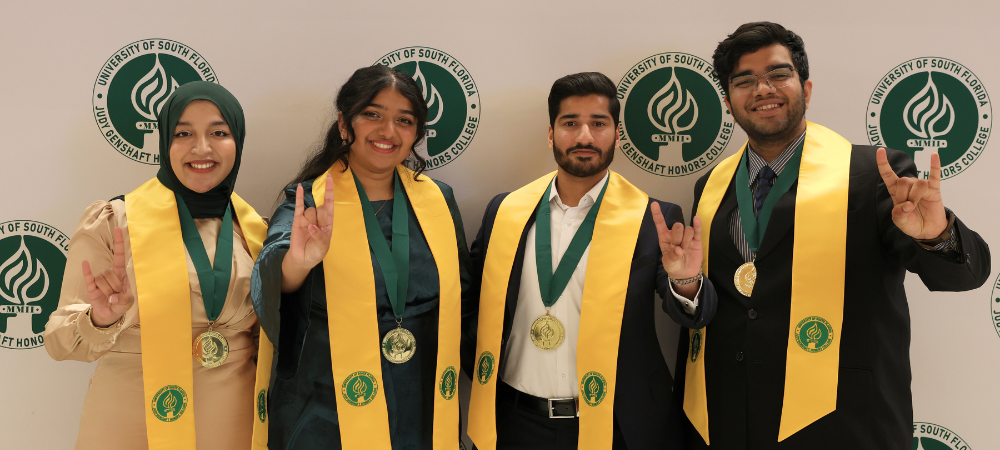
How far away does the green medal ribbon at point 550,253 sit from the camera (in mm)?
2367

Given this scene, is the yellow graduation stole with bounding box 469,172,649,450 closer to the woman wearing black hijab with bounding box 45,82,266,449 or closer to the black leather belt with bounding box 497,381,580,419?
the black leather belt with bounding box 497,381,580,419

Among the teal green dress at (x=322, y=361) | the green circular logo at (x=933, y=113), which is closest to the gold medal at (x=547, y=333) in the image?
the teal green dress at (x=322, y=361)

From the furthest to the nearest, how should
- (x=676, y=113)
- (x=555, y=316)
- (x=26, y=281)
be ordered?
(x=676, y=113) < (x=26, y=281) < (x=555, y=316)

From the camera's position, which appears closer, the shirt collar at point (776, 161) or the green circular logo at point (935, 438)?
the shirt collar at point (776, 161)

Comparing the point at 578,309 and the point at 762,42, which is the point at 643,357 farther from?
the point at 762,42

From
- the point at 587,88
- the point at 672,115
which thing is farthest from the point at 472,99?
the point at 672,115

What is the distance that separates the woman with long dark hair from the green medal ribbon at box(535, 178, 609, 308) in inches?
14.2

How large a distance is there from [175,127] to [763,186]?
2312 millimetres

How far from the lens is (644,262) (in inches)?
93.7

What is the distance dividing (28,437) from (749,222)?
3595 mm

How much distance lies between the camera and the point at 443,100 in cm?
306

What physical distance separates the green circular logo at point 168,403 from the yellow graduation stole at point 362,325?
58 centimetres

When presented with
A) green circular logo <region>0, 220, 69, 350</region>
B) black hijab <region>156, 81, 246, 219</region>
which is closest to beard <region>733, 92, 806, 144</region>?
black hijab <region>156, 81, 246, 219</region>

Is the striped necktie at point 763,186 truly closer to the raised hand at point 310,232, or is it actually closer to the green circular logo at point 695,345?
the green circular logo at point 695,345
